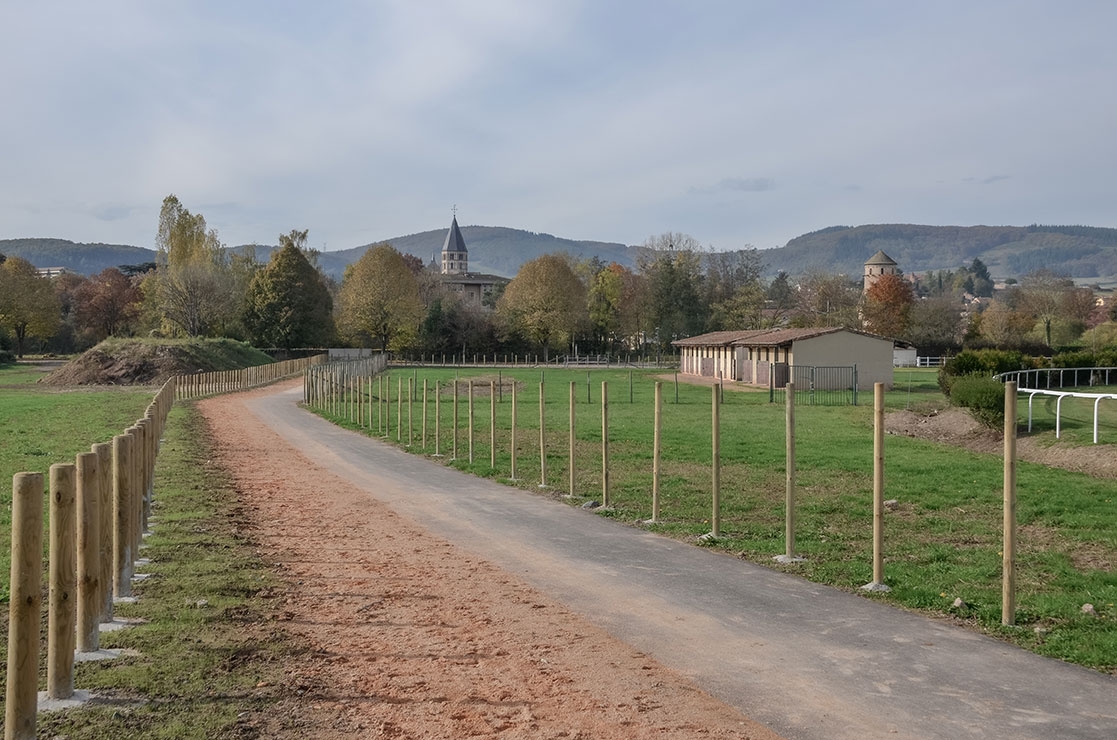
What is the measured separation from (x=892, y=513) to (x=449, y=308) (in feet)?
321

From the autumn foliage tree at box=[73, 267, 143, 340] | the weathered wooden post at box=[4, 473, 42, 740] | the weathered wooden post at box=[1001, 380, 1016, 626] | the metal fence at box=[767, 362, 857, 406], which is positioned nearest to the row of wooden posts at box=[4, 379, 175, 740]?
the weathered wooden post at box=[4, 473, 42, 740]

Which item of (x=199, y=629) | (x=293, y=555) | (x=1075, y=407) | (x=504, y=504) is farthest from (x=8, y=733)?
(x=1075, y=407)

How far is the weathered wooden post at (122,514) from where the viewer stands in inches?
349

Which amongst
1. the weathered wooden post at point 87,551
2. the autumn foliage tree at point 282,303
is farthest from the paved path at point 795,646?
the autumn foliage tree at point 282,303

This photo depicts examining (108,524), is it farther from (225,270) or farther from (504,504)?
(225,270)

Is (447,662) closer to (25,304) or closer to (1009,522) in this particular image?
(1009,522)

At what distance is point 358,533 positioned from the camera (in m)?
12.7

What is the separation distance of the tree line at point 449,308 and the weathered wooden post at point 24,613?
271ft

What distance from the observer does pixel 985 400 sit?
27391 mm

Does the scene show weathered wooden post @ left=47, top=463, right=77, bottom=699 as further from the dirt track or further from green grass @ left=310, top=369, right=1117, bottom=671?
green grass @ left=310, top=369, right=1117, bottom=671

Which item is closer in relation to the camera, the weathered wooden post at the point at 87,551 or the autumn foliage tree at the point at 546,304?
the weathered wooden post at the point at 87,551

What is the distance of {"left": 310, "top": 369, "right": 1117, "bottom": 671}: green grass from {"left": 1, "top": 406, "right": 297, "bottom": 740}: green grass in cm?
543

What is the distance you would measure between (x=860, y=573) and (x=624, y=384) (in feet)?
170

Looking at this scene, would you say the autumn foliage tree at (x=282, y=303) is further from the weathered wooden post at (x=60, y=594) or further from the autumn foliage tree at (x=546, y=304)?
the weathered wooden post at (x=60, y=594)
